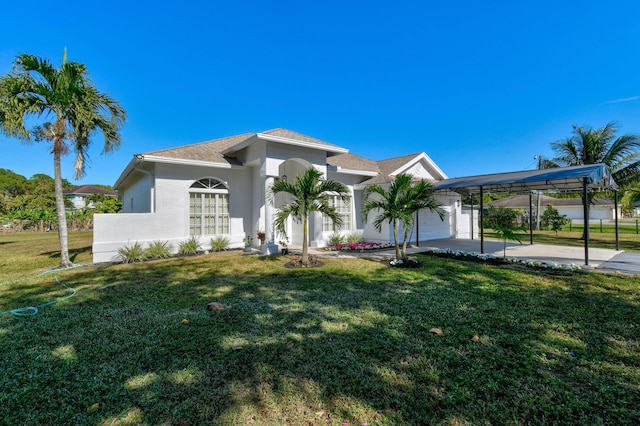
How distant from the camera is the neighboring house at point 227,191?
10.5 m

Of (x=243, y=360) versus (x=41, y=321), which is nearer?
(x=243, y=360)

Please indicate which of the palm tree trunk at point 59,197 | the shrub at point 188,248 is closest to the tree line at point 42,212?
the palm tree trunk at point 59,197

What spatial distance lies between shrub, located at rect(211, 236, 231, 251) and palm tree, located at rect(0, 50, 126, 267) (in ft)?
15.2

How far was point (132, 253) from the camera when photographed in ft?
32.3

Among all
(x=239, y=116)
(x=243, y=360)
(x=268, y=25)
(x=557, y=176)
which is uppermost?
(x=268, y=25)

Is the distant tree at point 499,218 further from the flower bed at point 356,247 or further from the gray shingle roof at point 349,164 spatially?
the flower bed at point 356,247

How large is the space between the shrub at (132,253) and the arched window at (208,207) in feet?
6.73

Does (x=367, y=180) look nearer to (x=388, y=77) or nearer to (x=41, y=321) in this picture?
(x=388, y=77)

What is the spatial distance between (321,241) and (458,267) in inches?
246

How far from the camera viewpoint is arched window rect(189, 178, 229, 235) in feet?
38.9

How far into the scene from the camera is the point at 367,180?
15.3m

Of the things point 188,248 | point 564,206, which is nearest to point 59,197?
point 188,248

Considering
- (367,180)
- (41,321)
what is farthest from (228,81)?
(41,321)

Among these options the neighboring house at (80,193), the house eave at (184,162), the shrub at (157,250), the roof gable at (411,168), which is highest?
the neighboring house at (80,193)
